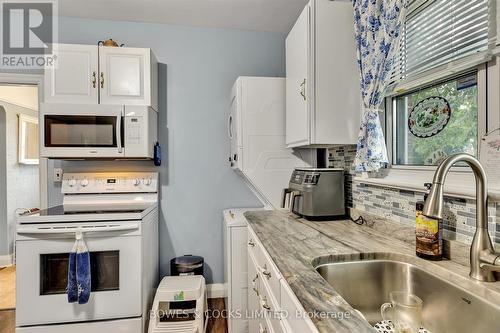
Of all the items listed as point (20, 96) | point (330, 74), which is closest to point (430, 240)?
point (330, 74)

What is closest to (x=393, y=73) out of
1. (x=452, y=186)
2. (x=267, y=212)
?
(x=452, y=186)

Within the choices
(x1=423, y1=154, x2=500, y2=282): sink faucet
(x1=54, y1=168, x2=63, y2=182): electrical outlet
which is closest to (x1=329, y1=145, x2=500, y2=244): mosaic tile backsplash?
(x1=423, y1=154, x2=500, y2=282): sink faucet

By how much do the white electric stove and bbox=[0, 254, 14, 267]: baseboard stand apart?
2112 millimetres

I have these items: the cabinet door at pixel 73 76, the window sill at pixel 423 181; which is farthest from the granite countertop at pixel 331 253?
the cabinet door at pixel 73 76

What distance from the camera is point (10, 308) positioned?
2340mm

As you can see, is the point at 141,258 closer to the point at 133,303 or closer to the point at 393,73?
the point at 133,303

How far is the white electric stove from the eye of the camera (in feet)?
5.69

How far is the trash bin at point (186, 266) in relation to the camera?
2320 mm

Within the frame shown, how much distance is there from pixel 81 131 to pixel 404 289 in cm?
223

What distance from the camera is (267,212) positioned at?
1.97 m

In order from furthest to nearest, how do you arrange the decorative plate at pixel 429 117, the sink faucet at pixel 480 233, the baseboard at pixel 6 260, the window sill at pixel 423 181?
the baseboard at pixel 6 260 < the decorative plate at pixel 429 117 < the window sill at pixel 423 181 < the sink faucet at pixel 480 233

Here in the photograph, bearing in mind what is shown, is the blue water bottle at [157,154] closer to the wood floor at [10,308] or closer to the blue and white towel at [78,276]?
the blue and white towel at [78,276]

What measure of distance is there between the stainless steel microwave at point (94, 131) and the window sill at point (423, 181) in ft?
5.19

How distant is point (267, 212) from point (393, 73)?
44.8 inches
